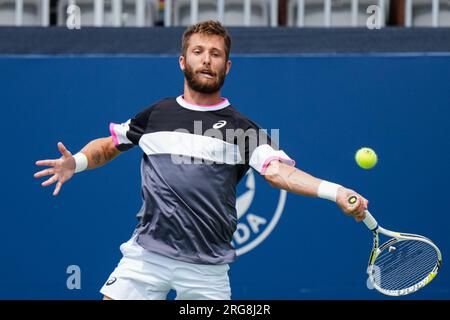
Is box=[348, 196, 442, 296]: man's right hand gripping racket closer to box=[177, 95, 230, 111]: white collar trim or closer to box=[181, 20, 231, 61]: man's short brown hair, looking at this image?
box=[177, 95, 230, 111]: white collar trim

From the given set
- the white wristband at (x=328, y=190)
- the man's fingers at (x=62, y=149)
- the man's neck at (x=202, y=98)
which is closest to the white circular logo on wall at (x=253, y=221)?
the man's neck at (x=202, y=98)

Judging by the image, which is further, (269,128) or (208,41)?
(269,128)

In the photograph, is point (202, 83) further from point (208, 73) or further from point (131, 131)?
point (131, 131)

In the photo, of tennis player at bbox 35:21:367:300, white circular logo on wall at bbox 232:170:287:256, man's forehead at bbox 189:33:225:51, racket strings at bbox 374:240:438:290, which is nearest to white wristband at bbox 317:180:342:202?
tennis player at bbox 35:21:367:300

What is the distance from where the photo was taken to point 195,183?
467cm

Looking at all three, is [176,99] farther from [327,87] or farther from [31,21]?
[31,21]

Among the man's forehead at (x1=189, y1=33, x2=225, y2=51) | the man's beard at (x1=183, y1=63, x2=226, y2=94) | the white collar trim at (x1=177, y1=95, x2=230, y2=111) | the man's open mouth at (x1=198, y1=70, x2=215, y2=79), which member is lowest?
the white collar trim at (x1=177, y1=95, x2=230, y2=111)

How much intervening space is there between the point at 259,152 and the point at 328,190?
1.43 feet

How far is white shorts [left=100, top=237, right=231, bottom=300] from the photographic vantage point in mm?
4668

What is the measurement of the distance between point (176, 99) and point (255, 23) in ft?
7.70

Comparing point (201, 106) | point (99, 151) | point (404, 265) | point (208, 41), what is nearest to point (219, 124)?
point (201, 106)

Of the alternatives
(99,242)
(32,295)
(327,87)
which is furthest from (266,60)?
(32,295)

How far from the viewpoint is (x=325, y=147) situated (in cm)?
636

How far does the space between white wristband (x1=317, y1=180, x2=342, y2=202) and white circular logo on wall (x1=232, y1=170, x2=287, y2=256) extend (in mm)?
1915
